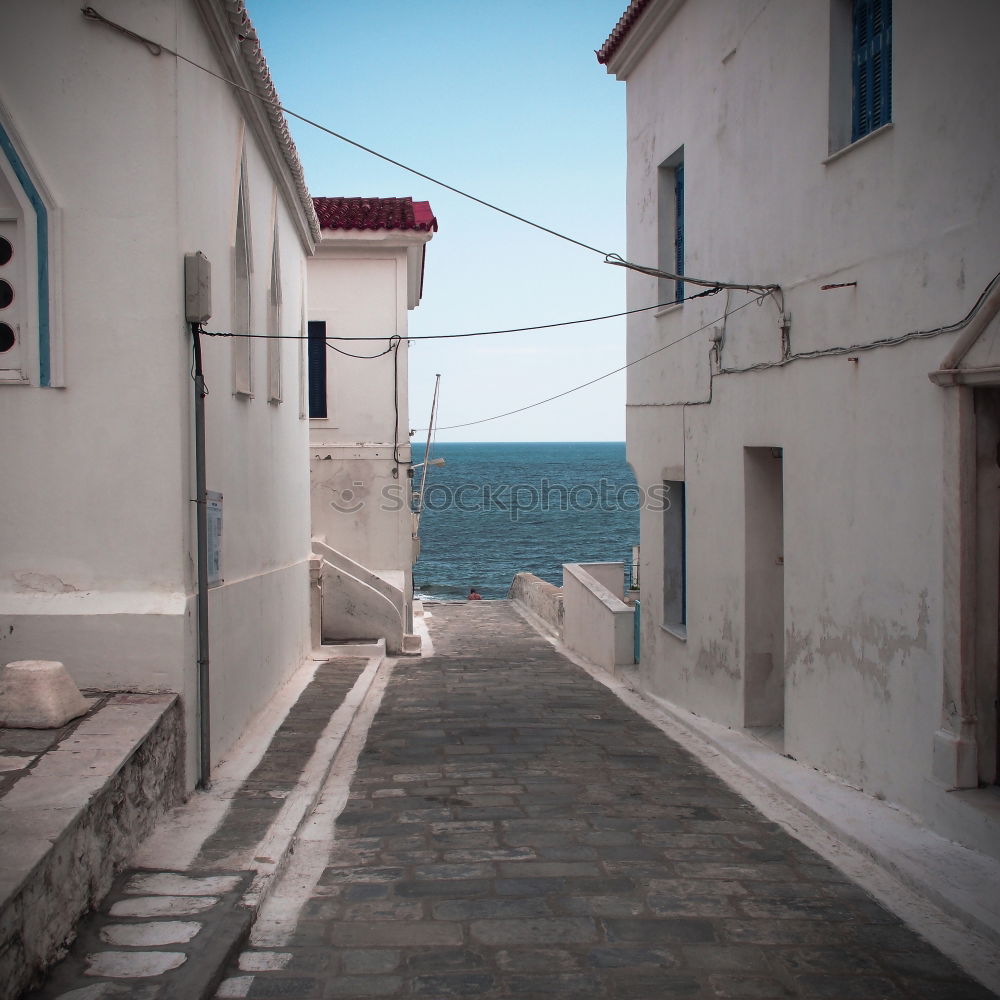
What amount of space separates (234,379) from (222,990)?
5731 millimetres

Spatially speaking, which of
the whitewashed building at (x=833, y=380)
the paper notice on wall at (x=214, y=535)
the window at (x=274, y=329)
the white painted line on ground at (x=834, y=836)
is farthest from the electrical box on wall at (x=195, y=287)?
the white painted line on ground at (x=834, y=836)

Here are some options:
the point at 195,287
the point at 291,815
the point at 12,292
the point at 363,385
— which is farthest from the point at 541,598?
the point at 12,292

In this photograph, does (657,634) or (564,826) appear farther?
(657,634)

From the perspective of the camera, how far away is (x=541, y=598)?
81.7 ft

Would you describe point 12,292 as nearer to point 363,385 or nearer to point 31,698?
point 31,698

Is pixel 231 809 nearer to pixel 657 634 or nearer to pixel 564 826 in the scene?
pixel 564 826

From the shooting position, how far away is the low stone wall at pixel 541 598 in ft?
74.4

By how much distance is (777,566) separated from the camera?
10039 millimetres

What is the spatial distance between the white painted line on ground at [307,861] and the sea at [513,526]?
252 inches

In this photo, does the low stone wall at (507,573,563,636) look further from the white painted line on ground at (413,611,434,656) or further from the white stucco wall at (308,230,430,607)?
the white stucco wall at (308,230,430,607)

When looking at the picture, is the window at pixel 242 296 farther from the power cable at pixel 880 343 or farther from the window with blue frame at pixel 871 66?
the window with blue frame at pixel 871 66

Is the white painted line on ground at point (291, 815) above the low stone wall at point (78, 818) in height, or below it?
below

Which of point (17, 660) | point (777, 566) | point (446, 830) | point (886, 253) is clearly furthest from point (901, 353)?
point (17, 660)

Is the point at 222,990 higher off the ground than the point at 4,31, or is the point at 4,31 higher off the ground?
the point at 4,31
